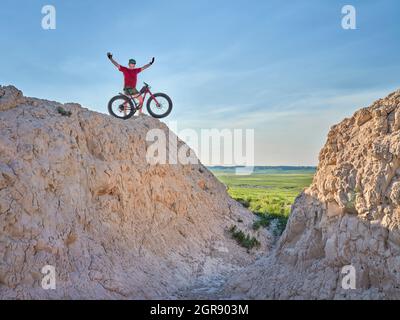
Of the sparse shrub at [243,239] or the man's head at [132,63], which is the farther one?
the sparse shrub at [243,239]

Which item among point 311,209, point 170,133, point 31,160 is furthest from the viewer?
point 170,133

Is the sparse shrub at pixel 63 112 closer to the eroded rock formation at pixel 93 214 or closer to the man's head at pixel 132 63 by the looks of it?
the eroded rock formation at pixel 93 214

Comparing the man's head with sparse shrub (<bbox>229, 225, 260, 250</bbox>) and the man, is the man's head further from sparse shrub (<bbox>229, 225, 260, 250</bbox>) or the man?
sparse shrub (<bbox>229, 225, 260, 250</bbox>)

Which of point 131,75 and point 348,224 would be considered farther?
point 131,75

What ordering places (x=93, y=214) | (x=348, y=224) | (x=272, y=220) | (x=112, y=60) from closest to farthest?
1. (x=348, y=224)
2. (x=93, y=214)
3. (x=112, y=60)
4. (x=272, y=220)

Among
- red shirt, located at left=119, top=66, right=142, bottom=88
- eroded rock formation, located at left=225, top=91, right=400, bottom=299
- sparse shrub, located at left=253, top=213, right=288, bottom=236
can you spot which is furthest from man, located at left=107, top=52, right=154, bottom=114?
sparse shrub, located at left=253, top=213, right=288, bottom=236

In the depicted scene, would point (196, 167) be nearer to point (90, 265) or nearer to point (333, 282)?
point (90, 265)

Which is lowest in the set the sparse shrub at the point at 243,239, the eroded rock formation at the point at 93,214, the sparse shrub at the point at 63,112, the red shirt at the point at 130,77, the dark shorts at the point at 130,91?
the sparse shrub at the point at 243,239

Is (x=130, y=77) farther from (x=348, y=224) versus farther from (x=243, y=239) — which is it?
(x=348, y=224)

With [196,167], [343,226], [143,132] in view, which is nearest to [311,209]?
[343,226]

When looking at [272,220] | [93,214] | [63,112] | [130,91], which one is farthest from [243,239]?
[63,112]

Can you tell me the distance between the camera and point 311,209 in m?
7.77

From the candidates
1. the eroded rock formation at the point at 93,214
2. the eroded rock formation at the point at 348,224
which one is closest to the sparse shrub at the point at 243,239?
the eroded rock formation at the point at 93,214
